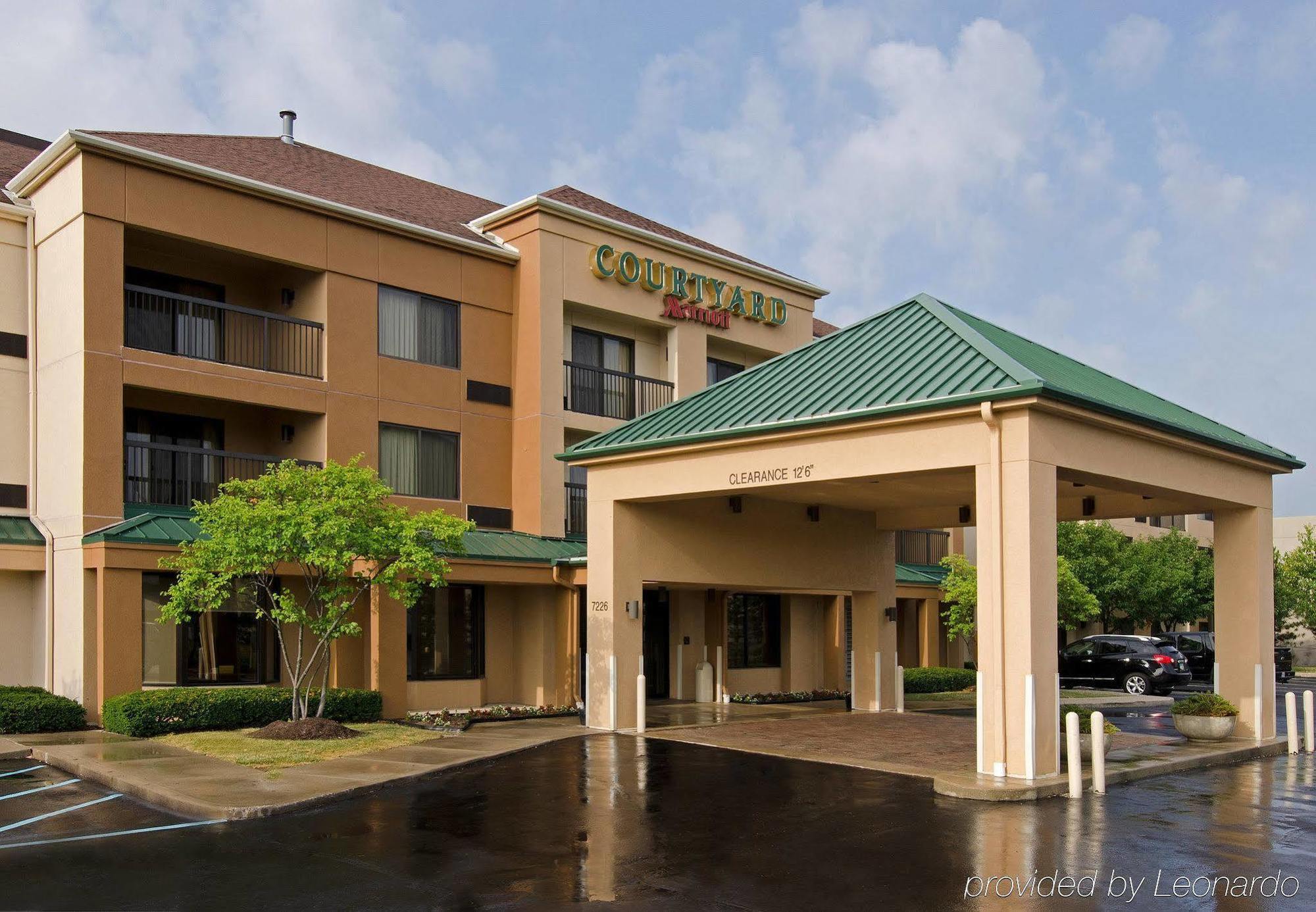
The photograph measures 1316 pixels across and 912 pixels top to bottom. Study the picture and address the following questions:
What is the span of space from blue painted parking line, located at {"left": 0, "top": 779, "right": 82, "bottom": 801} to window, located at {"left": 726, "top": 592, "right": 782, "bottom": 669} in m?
17.1

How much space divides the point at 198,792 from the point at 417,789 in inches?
99.8

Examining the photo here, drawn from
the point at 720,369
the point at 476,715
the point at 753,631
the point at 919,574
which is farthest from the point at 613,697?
the point at 919,574

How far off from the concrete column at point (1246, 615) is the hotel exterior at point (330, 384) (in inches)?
453

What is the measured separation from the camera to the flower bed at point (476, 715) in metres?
21.5

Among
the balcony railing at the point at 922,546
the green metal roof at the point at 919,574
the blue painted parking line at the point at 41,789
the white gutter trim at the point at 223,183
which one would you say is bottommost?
the blue painted parking line at the point at 41,789

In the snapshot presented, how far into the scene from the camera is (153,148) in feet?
75.7

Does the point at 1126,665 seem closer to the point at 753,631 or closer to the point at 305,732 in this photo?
the point at 753,631

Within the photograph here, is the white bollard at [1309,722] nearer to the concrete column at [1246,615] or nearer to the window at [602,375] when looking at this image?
the concrete column at [1246,615]

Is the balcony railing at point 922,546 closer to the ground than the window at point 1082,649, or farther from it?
farther from it

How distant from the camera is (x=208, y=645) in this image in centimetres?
2230

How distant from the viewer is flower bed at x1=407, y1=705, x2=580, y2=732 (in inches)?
846

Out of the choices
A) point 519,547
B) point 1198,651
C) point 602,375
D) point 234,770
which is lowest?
point 1198,651

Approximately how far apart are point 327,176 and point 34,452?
933cm

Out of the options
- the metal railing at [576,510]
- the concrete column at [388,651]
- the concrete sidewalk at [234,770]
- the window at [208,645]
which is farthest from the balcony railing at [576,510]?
the concrete sidewalk at [234,770]
